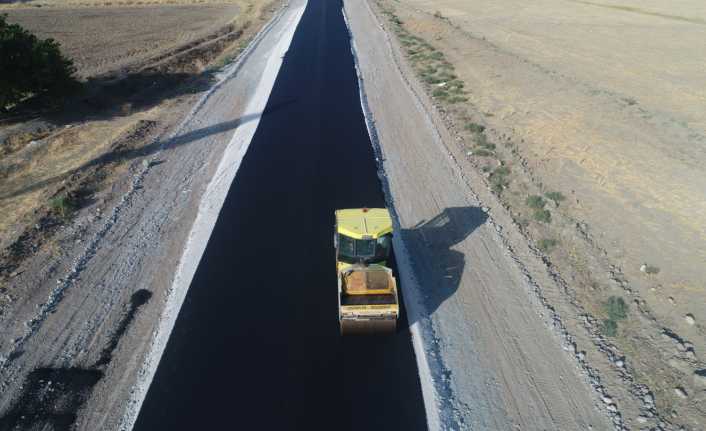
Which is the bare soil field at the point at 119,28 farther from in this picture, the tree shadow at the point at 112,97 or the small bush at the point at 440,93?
the small bush at the point at 440,93

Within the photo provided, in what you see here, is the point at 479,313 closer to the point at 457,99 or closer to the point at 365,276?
the point at 365,276

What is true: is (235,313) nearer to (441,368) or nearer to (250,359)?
(250,359)

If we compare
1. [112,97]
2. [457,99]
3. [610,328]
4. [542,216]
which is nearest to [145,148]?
[112,97]

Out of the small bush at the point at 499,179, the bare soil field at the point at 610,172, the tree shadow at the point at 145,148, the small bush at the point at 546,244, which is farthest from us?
the tree shadow at the point at 145,148

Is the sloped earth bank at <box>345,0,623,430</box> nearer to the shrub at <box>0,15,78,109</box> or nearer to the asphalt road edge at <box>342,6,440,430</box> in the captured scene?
the asphalt road edge at <box>342,6,440,430</box>

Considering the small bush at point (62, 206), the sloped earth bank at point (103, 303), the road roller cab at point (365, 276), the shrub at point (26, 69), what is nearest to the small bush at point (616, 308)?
the road roller cab at point (365, 276)
